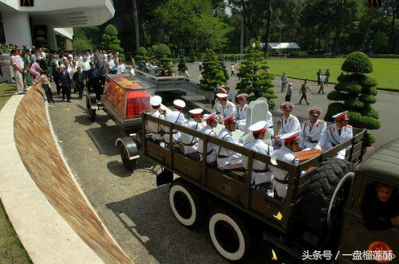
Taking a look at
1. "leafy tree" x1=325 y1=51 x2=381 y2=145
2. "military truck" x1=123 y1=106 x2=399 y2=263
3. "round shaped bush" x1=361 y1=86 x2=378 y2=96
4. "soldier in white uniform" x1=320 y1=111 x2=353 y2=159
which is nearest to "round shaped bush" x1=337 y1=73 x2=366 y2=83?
"leafy tree" x1=325 y1=51 x2=381 y2=145

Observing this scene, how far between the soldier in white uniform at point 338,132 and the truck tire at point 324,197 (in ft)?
7.63

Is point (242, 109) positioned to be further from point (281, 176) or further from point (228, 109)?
point (281, 176)

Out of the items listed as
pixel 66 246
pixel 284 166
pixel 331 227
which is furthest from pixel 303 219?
pixel 66 246

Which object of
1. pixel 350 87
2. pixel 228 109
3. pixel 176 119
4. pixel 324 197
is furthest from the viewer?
pixel 350 87

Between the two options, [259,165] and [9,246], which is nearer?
[9,246]

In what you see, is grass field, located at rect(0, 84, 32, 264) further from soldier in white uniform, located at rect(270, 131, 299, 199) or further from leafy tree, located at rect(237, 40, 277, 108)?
leafy tree, located at rect(237, 40, 277, 108)

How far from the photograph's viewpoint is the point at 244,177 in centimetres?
530

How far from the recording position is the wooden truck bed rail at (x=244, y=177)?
412cm

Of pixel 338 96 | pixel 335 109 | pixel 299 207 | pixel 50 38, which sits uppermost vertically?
pixel 50 38

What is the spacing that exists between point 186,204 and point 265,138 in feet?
7.75

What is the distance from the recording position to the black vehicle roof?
327 cm

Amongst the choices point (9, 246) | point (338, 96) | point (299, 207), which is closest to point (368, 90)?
point (338, 96)

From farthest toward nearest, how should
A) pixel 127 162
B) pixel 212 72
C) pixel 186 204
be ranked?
pixel 212 72, pixel 127 162, pixel 186 204

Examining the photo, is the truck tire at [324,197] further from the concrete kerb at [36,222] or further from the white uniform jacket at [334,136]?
the concrete kerb at [36,222]
